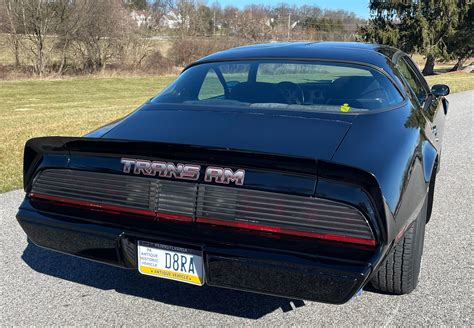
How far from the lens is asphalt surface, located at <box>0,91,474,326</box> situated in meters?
2.75

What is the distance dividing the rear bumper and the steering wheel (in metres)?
1.33

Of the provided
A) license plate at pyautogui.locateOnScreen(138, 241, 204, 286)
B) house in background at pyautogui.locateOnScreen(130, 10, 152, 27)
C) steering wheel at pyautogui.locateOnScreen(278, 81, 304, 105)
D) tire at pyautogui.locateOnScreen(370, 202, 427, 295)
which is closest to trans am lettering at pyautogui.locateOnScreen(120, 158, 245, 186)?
license plate at pyautogui.locateOnScreen(138, 241, 204, 286)

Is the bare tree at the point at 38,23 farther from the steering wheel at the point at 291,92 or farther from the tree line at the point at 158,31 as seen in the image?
the steering wheel at the point at 291,92

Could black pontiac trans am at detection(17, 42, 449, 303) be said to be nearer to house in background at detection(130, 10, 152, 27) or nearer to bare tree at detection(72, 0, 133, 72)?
bare tree at detection(72, 0, 133, 72)

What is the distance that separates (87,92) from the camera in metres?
19.9

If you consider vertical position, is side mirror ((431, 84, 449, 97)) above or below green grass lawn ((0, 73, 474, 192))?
above

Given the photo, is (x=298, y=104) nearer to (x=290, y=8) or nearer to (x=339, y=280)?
(x=339, y=280)

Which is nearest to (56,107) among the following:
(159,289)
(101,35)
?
(159,289)

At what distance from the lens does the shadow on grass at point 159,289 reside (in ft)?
9.50

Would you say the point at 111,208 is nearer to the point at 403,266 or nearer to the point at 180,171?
the point at 180,171

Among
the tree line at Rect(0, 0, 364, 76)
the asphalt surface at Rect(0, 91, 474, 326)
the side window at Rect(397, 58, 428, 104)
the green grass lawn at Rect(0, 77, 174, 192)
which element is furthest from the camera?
the tree line at Rect(0, 0, 364, 76)

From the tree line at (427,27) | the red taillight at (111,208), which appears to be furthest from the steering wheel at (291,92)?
the tree line at (427,27)

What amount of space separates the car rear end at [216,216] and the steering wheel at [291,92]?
1.14 meters

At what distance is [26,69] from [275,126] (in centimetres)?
2696
